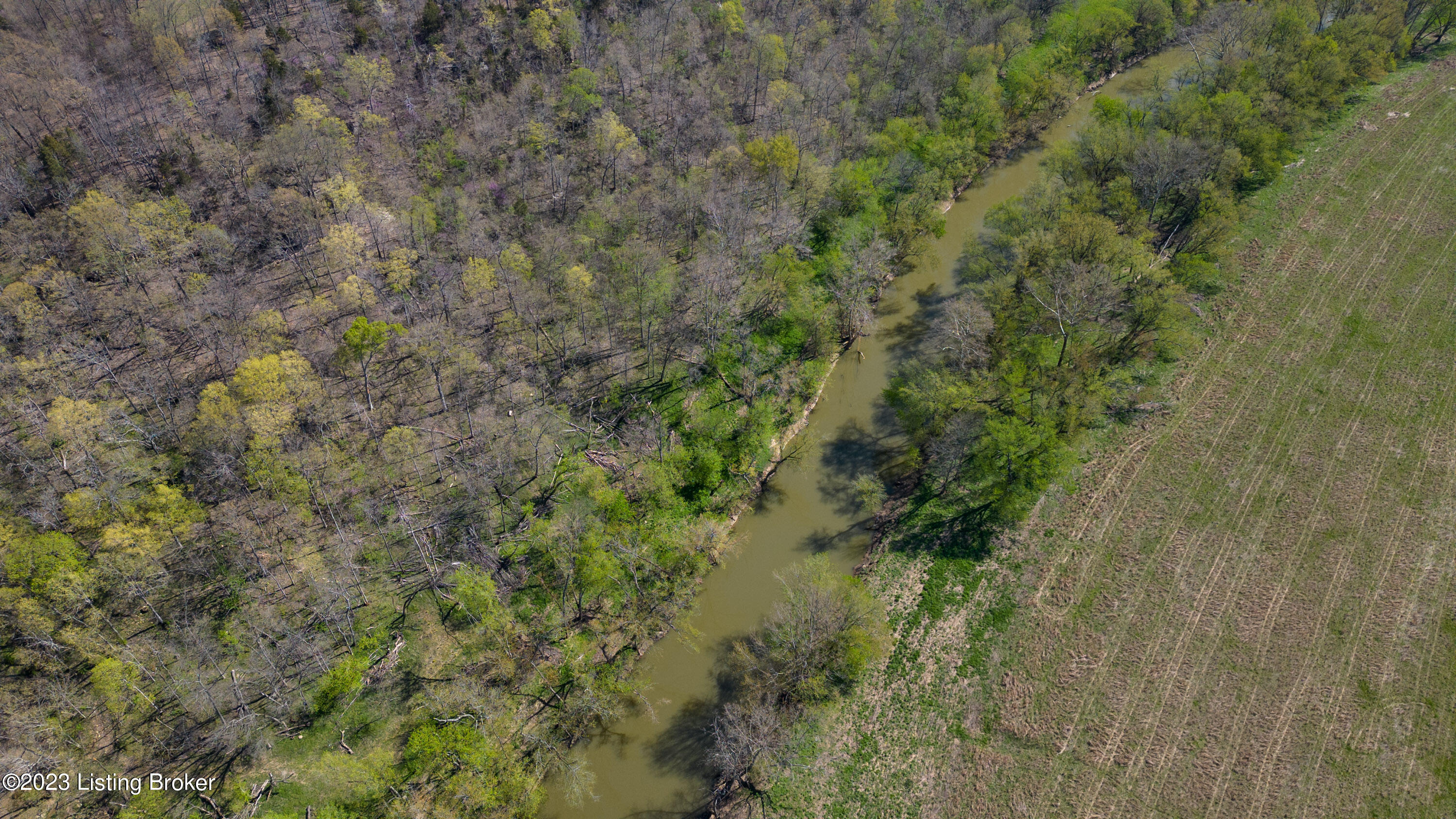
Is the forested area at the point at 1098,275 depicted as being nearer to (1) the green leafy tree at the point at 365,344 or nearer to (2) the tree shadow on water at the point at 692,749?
(2) the tree shadow on water at the point at 692,749

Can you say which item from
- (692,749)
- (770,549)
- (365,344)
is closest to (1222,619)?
(770,549)

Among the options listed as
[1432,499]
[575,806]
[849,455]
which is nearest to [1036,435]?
[849,455]

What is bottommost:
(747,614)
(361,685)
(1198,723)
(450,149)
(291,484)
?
(1198,723)

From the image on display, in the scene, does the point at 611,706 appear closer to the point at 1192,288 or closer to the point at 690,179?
the point at 690,179

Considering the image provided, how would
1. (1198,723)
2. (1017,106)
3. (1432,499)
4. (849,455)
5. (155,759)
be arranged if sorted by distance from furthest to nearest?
(1017,106) < (849,455) < (1432,499) < (1198,723) < (155,759)

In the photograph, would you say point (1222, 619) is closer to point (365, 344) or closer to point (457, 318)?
point (457, 318)

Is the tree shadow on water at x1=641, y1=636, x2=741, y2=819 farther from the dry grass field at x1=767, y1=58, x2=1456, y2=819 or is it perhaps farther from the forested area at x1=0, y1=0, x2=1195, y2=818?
the dry grass field at x1=767, y1=58, x2=1456, y2=819
